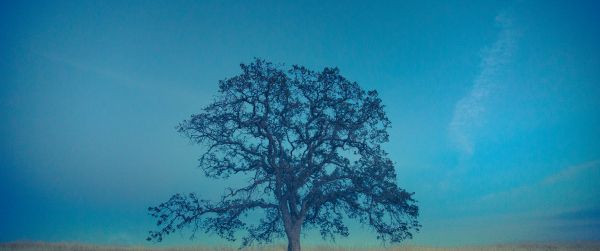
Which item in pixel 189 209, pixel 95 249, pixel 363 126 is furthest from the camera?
pixel 95 249

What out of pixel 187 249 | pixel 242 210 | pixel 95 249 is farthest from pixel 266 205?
pixel 95 249

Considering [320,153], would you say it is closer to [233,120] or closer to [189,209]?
[233,120]

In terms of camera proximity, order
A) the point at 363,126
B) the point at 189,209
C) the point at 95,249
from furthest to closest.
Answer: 1. the point at 95,249
2. the point at 363,126
3. the point at 189,209

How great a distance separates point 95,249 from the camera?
3291cm

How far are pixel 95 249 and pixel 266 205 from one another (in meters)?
16.7

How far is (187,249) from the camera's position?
110 ft

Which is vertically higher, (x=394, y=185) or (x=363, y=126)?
(x=363, y=126)

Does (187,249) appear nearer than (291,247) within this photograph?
No

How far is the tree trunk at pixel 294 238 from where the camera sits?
22.6 meters

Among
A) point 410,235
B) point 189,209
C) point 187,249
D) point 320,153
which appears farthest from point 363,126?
point 187,249

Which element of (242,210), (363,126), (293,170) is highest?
(363,126)

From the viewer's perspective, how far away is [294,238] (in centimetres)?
2272

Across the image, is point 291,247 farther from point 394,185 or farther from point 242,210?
point 394,185

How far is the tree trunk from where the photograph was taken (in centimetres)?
2262
